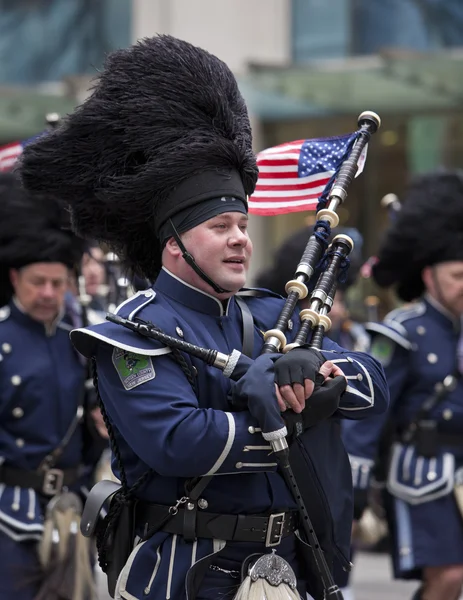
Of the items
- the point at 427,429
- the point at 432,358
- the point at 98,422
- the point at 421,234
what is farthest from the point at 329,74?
the point at 98,422

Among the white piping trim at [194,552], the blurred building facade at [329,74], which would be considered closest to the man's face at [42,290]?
the white piping trim at [194,552]

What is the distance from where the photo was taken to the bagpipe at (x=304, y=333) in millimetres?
3621

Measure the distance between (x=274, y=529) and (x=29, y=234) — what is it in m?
2.86

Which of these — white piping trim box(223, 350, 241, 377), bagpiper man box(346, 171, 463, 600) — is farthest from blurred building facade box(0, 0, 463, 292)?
white piping trim box(223, 350, 241, 377)

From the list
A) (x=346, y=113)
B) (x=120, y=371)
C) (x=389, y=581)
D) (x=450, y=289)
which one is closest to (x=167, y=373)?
(x=120, y=371)

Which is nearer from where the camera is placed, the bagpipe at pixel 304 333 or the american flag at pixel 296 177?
the bagpipe at pixel 304 333

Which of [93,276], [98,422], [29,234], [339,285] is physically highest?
[29,234]

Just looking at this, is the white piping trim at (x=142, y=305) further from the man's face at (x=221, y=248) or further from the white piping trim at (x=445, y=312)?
the white piping trim at (x=445, y=312)

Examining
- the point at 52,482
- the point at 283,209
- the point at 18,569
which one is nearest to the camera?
the point at 283,209

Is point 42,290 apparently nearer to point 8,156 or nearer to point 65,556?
point 8,156

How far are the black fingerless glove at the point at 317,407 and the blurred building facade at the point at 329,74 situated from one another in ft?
31.9

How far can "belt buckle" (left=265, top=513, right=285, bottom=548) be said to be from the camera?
3.74 metres

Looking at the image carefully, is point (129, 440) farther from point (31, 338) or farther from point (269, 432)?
point (31, 338)

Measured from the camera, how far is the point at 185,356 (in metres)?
3.72
